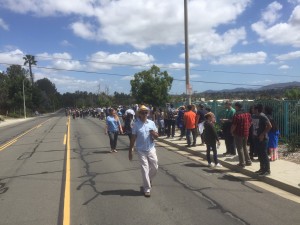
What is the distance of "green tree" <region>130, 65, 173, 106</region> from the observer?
5831 centimetres

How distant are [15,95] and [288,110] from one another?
82899 millimetres

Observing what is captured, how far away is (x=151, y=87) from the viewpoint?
191 feet

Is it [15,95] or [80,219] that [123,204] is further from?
[15,95]

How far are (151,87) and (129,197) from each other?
50.2 metres

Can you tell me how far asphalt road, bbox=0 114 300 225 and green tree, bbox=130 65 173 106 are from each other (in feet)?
150

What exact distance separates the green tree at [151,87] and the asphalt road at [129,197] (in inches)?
1794

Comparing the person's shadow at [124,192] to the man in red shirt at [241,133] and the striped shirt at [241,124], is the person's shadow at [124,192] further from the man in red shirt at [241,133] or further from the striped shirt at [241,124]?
the striped shirt at [241,124]

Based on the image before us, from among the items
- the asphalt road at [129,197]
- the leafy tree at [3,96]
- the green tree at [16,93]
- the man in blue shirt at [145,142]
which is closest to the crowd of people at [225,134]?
the man in blue shirt at [145,142]

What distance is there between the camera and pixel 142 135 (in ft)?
27.5

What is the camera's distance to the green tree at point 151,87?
58.3 meters

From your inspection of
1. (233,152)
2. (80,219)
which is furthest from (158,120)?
(80,219)

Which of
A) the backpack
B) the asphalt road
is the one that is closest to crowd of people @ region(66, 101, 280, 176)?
the asphalt road

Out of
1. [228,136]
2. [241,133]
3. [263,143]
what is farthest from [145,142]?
[228,136]

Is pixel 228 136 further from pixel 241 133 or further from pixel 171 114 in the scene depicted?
pixel 171 114
